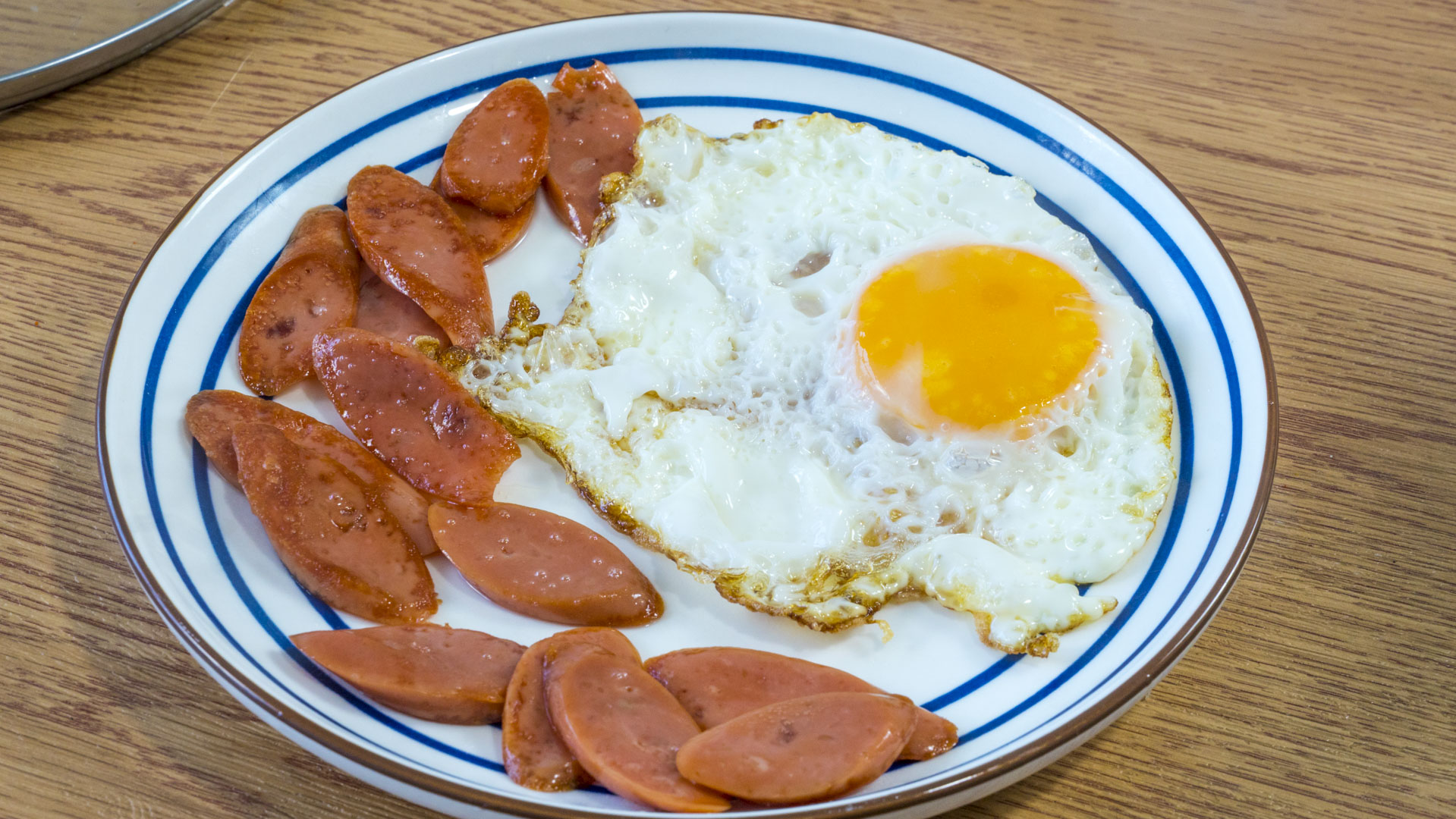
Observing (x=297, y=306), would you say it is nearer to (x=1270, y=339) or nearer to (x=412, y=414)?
(x=412, y=414)

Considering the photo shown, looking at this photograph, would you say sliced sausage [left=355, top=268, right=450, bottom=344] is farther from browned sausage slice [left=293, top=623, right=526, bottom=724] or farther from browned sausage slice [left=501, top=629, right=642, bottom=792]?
browned sausage slice [left=501, top=629, right=642, bottom=792]

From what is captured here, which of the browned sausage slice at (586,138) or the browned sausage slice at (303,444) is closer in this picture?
the browned sausage slice at (303,444)

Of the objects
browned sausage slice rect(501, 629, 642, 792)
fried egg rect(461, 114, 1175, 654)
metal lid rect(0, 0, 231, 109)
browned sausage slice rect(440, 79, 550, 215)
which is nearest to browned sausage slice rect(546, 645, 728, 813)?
browned sausage slice rect(501, 629, 642, 792)

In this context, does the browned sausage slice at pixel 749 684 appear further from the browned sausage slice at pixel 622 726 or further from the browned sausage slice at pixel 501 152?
the browned sausage slice at pixel 501 152

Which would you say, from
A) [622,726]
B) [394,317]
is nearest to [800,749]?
[622,726]

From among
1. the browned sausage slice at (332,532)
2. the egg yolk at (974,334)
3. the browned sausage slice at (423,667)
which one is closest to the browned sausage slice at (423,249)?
the browned sausage slice at (332,532)
